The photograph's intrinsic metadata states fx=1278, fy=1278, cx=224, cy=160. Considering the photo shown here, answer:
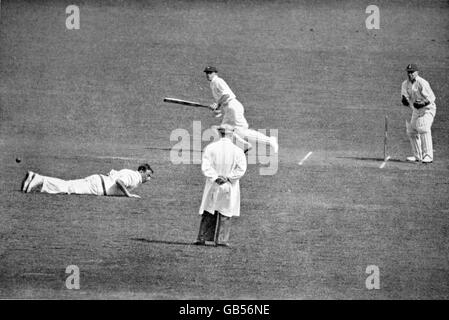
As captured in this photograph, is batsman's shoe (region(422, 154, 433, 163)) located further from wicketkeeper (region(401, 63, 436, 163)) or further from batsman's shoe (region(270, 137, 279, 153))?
batsman's shoe (region(270, 137, 279, 153))

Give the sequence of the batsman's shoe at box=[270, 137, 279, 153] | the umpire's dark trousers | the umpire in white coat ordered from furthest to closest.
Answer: the batsman's shoe at box=[270, 137, 279, 153] < the umpire's dark trousers < the umpire in white coat

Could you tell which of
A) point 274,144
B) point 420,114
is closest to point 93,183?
point 274,144

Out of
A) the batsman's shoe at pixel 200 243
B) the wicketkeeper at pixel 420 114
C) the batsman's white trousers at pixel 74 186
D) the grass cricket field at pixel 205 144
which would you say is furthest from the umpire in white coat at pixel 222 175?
the wicketkeeper at pixel 420 114

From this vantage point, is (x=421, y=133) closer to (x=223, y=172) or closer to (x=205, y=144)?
(x=205, y=144)

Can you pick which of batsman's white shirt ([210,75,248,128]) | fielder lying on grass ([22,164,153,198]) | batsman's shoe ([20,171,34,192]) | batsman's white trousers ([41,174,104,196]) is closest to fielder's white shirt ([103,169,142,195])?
fielder lying on grass ([22,164,153,198])

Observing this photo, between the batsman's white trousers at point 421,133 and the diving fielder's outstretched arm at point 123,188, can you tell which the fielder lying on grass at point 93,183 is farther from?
the batsman's white trousers at point 421,133

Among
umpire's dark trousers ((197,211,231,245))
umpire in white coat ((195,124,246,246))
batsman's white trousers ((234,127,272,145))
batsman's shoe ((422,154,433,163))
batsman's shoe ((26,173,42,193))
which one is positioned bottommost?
umpire's dark trousers ((197,211,231,245))
